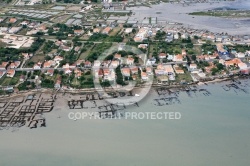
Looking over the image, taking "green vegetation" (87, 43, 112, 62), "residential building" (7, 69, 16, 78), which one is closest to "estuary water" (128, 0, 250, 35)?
"green vegetation" (87, 43, 112, 62)

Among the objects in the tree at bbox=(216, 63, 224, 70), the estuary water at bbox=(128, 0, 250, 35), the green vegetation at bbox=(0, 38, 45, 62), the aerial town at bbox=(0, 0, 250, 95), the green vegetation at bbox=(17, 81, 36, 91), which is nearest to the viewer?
the green vegetation at bbox=(17, 81, 36, 91)

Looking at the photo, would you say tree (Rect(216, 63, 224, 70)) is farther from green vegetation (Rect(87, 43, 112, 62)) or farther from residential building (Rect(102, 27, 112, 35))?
residential building (Rect(102, 27, 112, 35))

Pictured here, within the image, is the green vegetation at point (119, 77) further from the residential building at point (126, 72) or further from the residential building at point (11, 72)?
the residential building at point (11, 72)

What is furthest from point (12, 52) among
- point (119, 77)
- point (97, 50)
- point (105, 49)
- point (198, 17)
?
point (198, 17)

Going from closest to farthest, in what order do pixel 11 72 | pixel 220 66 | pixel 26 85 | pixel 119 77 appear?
pixel 26 85 → pixel 119 77 → pixel 11 72 → pixel 220 66

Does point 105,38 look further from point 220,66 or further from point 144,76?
point 220,66

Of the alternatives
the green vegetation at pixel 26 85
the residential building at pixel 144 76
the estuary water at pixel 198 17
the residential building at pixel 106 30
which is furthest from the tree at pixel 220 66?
the green vegetation at pixel 26 85

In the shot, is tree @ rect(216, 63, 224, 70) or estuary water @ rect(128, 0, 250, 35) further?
estuary water @ rect(128, 0, 250, 35)

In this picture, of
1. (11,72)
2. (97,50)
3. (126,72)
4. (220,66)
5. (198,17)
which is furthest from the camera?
(198,17)
